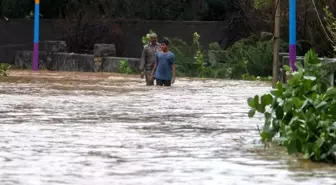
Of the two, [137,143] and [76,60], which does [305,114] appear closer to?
[137,143]

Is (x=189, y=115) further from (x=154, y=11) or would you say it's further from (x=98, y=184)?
(x=154, y=11)

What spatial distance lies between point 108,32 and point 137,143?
24.9 m

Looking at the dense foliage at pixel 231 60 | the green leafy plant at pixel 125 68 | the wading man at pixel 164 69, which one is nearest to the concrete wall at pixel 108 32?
the dense foliage at pixel 231 60

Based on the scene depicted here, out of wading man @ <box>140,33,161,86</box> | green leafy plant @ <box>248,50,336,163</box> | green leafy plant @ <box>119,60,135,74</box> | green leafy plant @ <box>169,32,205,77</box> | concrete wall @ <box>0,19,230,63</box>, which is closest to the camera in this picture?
green leafy plant @ <box>248,50,336,163</box>

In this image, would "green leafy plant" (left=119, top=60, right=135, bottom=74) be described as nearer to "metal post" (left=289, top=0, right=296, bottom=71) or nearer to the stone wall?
the stone wall

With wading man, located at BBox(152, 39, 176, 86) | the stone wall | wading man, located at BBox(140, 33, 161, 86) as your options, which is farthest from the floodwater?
the stone wall

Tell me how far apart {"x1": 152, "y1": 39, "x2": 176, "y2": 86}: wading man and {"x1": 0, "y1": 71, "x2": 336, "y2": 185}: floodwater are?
3.44m

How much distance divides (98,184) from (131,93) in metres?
13.0

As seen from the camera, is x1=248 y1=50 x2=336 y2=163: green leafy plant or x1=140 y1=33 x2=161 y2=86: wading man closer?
x1=248 y1=50 x2=336 y2=163: green leafy plant

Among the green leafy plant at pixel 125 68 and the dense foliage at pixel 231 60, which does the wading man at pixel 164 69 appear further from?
the green leafy plant at pixel 125 68

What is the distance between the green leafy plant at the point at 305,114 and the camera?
34.2 feet

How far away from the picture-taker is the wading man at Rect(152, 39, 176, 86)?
25.0m

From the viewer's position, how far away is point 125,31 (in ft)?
123

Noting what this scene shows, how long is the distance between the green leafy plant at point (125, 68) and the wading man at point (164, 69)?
715 centimetres
